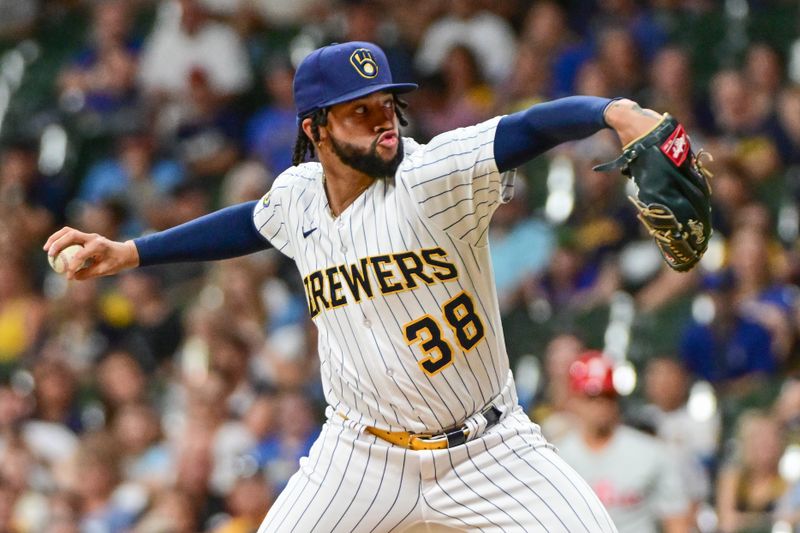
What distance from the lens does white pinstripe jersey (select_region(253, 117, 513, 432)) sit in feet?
12.9

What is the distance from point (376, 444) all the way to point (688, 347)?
365cm

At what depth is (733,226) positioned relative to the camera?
Result: 25.4ft

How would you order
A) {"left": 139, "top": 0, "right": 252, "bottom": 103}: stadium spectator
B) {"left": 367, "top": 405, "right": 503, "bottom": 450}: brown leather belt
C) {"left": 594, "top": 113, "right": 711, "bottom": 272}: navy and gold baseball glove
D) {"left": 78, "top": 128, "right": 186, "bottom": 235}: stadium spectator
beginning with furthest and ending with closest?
{"left": 139, "top": 0, "right": 252, "bottom": 103}: stadium spectator < {"left": 78, "top": 128, "right": 186, "bottom": 235}: stadium spectator < {"left": 367, "top": 405, "right": 503, "bottom": 450}: brown leather belt < {"left": 594, "top": 113, "right": 711, "bottom": 272}: navy and gold baseball glove

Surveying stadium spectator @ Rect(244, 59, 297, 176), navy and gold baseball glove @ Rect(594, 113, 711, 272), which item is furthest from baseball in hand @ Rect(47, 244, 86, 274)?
stadium spectator @ Rect(244, 59, 297, 176)

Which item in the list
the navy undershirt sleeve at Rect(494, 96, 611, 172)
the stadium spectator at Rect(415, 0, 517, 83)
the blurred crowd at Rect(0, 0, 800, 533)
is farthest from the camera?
the stadium spectator at Rect(415, 0, 517, 83)

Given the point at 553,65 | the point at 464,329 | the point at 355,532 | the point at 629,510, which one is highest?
the point at 553,65

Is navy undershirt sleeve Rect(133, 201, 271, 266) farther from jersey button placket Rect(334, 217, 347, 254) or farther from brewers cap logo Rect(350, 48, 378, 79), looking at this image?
brewers cap logo Rect(350, 48, 378, 79)

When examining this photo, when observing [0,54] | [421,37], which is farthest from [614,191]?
[0,54]

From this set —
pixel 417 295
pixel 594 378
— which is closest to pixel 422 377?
pixel 417 295

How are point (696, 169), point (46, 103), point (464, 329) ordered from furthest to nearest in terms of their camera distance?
point (46, 103) → point (464, 329) → point (696, 169)

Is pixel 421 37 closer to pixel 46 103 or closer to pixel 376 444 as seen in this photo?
pixel 46 103

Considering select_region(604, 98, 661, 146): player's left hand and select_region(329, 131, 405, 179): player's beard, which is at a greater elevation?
select_region(329, 131, 405, 179): player's beard

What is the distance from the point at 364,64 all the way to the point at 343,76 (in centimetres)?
7

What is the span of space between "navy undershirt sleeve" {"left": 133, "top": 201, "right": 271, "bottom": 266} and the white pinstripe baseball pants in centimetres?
78
